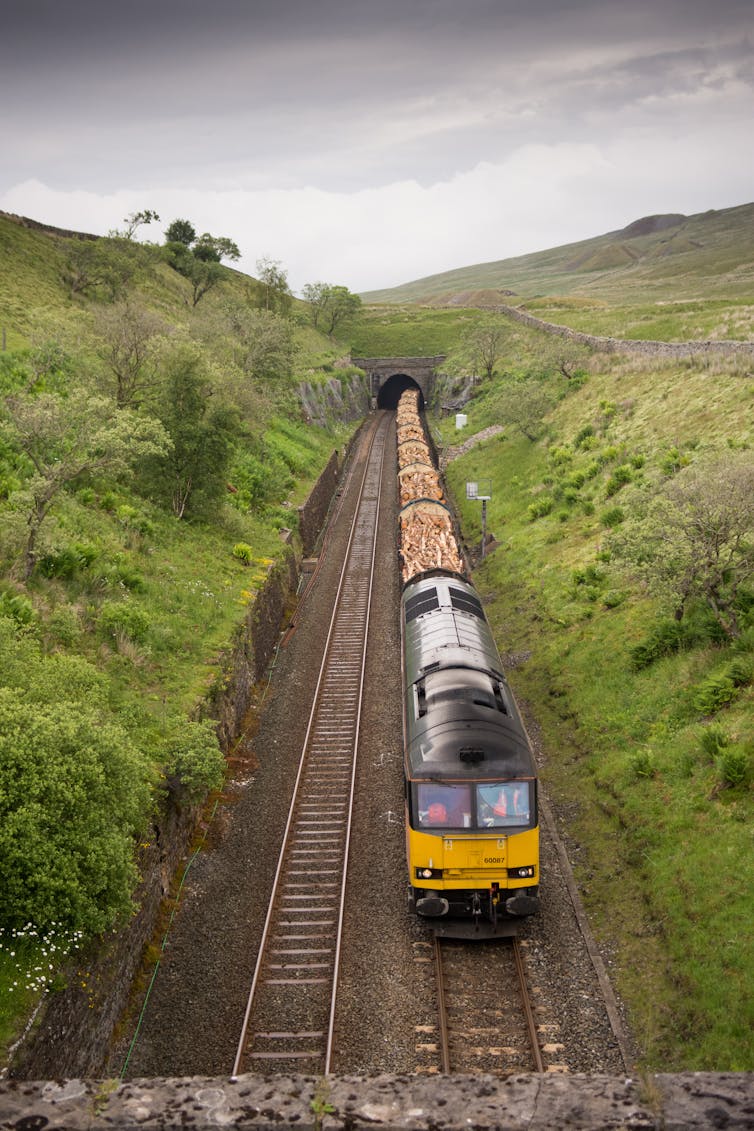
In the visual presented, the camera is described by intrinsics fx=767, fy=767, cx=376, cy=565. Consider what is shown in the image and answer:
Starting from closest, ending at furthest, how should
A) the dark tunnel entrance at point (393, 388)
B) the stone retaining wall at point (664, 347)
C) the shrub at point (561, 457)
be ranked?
the stone retaining wall at point (664, 347) → the shrub at point (561, 457) → the dark tunnel entrance at point (393, 388)

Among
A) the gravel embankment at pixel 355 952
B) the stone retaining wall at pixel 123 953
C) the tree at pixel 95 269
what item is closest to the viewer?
the stone retaining wall at pixel 123 953

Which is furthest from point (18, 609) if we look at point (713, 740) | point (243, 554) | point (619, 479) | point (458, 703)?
point (619, 479)

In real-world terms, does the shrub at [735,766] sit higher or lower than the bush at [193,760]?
lower

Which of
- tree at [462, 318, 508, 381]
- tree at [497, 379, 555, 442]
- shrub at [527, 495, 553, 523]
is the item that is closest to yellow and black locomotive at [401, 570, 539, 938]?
shrub at [527, 495, 553, 523]

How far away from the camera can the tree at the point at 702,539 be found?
2003cm

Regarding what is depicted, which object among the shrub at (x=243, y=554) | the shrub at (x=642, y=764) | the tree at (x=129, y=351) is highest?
the tree at (x=129, y=351)

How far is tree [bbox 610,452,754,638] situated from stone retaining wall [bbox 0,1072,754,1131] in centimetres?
1558

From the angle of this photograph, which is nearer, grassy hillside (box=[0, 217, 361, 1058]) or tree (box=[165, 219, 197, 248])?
grassy hillside (box=[0, 217, 361, 1058])

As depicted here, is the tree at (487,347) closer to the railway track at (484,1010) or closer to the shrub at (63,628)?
the shrub at (63,628)

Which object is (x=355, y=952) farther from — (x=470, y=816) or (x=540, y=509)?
(x=540, y=509)

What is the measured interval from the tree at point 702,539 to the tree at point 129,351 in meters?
21.6

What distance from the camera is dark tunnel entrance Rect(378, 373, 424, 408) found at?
101 meters

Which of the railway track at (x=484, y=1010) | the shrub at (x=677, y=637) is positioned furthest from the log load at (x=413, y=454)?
the railway track at (x=484, y=1010)

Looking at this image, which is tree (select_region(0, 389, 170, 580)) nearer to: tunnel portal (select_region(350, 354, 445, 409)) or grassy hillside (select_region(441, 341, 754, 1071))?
grassy hillside (select_region(441, 341, 754, 1071))
